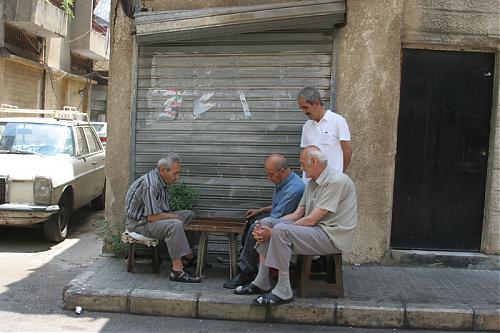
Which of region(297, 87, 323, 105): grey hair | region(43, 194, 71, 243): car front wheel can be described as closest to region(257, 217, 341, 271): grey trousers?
region(297, 87, 323, 105): grey hair

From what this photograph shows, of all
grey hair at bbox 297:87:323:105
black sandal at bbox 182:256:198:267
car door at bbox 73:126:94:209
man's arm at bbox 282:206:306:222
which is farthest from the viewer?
car door at bbox 73:126:94:209

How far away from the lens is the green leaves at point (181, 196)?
20.2ft

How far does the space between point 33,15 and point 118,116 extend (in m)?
10.6

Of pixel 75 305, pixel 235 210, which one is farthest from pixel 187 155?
pixel 75 305

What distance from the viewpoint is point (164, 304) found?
504 centimetres

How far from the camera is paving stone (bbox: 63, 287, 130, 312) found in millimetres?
5086

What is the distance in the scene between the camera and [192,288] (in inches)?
210

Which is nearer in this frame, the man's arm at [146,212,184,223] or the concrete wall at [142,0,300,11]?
the man's arm at [146,212,184,223]

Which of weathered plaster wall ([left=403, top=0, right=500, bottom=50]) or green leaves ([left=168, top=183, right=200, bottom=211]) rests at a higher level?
weathered plaster wall ([left=403, top=0, right=500, bottom=50])

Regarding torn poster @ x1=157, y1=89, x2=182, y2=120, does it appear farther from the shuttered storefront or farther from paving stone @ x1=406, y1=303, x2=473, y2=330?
paving stone @ x1=406, y1=303, x2=473, y2=330

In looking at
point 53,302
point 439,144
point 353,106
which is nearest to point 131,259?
point 53,302

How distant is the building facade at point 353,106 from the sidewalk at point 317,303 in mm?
1075

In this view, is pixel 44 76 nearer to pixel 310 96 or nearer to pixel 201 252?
pixel 201 252

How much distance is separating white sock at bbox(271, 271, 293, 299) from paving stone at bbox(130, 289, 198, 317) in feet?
2.41
